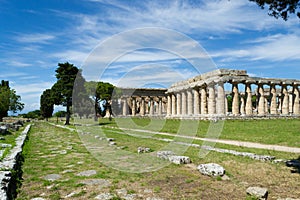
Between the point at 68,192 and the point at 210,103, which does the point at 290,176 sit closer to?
the point at 68,192

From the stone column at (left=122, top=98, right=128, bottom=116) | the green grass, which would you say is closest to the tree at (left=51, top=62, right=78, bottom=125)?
the green grass

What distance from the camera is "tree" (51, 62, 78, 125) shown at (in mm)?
39844

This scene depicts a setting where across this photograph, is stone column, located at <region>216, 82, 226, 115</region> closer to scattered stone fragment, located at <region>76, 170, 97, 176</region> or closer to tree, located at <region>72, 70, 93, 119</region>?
Answer: tree, located at <region>72, 70, 93, 119</region>

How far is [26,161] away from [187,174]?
634 cm

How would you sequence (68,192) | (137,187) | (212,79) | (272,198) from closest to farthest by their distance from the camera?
1. (272,198)
2. (68,192)
3. (137,187)
4. (212,79)

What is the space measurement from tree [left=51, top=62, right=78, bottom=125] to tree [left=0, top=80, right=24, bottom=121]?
22.2 metres

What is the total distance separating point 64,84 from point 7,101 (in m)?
28.5

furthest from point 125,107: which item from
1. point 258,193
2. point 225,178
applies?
point 258,193

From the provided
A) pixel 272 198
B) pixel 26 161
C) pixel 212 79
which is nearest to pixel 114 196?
pixel 272 198

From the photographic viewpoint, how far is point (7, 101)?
5991cm

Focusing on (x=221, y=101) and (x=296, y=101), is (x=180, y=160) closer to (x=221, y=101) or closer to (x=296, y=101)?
(x=221, y=101)

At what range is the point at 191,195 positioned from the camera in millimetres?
5781

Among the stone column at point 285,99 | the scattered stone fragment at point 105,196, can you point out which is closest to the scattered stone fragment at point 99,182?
the scattered stone fragment at point 105,196

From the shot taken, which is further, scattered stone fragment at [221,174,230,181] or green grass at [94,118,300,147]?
green grass at [94,118,300,147]
